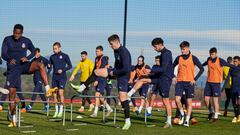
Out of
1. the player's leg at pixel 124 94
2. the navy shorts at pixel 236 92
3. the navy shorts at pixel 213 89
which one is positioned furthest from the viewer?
the navy shorts at pixel 236 92

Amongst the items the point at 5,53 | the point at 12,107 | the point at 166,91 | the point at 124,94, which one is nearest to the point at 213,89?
the point at 166,91

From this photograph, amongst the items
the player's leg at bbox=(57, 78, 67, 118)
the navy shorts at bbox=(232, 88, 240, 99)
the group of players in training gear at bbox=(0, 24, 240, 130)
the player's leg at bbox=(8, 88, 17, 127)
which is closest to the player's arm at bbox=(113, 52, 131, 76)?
the group of players in training gear at bbox=(0, 24, 240, 130)

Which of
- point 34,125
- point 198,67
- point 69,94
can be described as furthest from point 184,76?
point 69,94

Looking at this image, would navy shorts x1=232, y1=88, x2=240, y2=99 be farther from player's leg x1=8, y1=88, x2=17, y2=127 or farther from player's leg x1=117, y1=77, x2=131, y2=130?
player's leg x1=8, y1=88, x2=17, y2=127

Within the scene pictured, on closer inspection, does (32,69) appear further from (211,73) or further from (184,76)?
(211,73)

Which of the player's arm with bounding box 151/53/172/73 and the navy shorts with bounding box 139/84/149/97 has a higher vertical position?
the player's arm with bounding box 151/53/172/73

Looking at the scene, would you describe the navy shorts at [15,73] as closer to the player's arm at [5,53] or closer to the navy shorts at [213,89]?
the player's arm at [5,53]

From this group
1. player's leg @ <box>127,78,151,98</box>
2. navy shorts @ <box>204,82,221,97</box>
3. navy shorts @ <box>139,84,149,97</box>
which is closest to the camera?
player's leg @ <box>127,78,151,98</box>

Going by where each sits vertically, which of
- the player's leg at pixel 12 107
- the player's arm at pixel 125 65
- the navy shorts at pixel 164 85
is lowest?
the player's leg at pixel 12 107

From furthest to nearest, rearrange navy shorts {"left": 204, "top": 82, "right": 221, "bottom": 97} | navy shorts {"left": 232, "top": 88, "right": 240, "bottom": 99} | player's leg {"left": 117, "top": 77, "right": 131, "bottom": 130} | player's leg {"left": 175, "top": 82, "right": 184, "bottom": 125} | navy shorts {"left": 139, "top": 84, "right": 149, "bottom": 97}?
navy shorts {"left": 139, "top": 84, "right": 149, "bottom": 97} → navy shorts {"left": 232, "top": 88, "right": 240, "bottom": 99} → navy shorts {"left": 204, "top": 82, "right": 221, "bottom": 97} → player's leg {"left": 175, "top": 82, "right": 184, "bottom": 125} → player's leg {"left": 117, "top": 77, "right": 131, "bottom": 130}

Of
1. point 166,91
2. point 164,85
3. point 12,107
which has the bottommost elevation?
point 12,107

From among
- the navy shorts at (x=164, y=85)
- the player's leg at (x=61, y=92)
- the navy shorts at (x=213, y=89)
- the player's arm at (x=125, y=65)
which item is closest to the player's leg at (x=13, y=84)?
the player's arm at (x=125, y=65)

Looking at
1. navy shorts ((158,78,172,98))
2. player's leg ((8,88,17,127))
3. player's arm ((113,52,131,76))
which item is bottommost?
player's leg ((8,88,17,127))

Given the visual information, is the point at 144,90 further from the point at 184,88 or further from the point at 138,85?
the point at 138,85
